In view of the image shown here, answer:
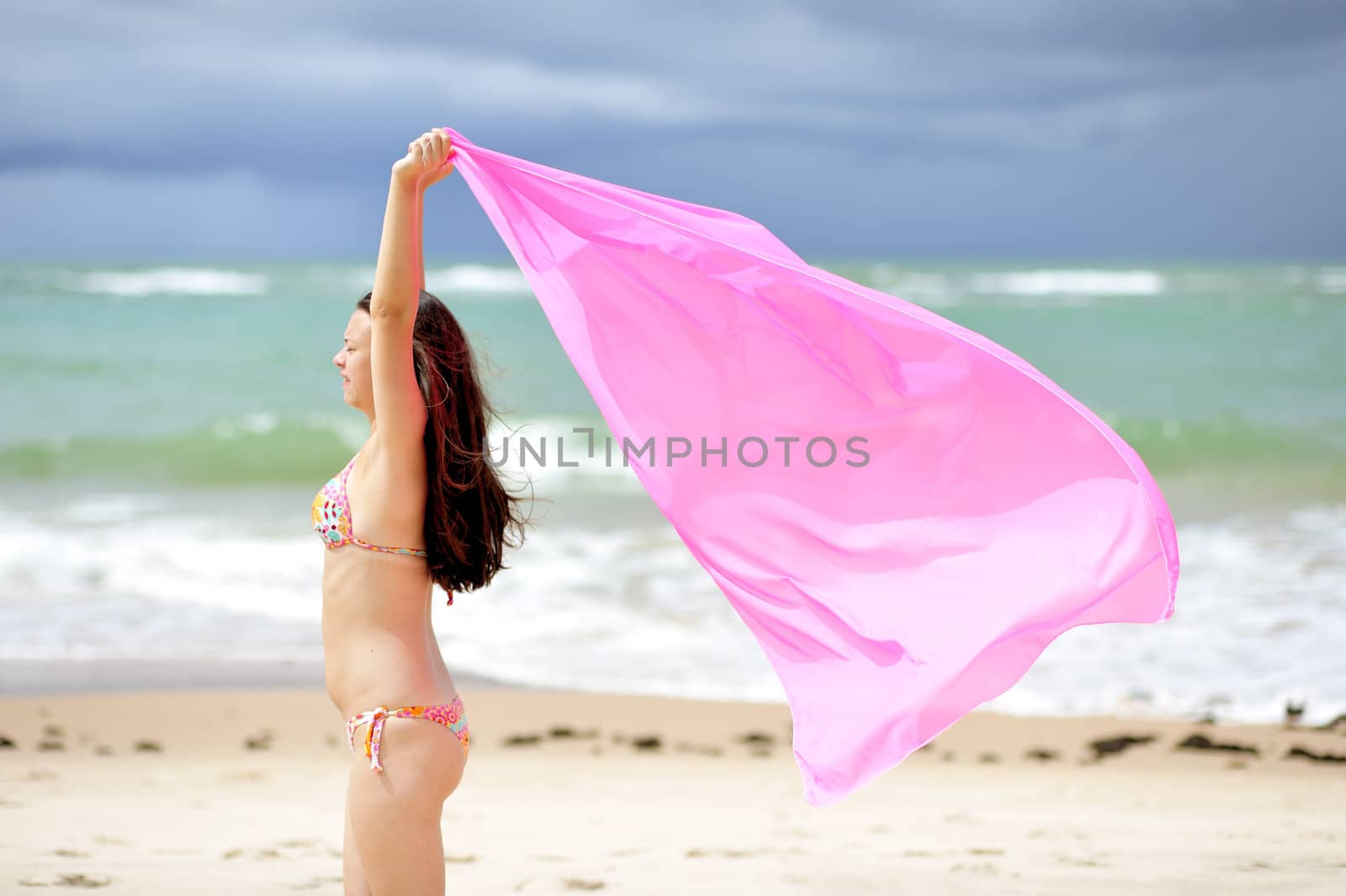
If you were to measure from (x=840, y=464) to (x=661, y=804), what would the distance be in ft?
8.63

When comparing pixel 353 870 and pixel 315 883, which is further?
pixel 315 883

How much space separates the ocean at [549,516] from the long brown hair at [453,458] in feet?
0.56

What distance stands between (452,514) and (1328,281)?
5854 cm

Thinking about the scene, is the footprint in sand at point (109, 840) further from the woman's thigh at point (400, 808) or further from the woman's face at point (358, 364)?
the woman's face at point (358, 364)

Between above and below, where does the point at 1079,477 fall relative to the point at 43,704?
above

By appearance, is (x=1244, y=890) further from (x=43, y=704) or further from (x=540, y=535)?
(x=540, y=535)

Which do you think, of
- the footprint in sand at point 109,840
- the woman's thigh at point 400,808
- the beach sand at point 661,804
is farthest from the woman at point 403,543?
the footprint in sand at point 109,840

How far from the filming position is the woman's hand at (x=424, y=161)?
2852 mm

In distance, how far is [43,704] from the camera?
6930 millimetres

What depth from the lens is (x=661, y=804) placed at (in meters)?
5.72

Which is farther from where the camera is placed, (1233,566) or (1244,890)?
(1233,566)

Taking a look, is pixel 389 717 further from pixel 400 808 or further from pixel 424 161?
pixel 424 161

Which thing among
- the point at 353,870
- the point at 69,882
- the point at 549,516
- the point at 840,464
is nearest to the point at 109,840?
the point at 69,882

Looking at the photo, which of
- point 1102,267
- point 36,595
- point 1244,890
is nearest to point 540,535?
point 36,595
